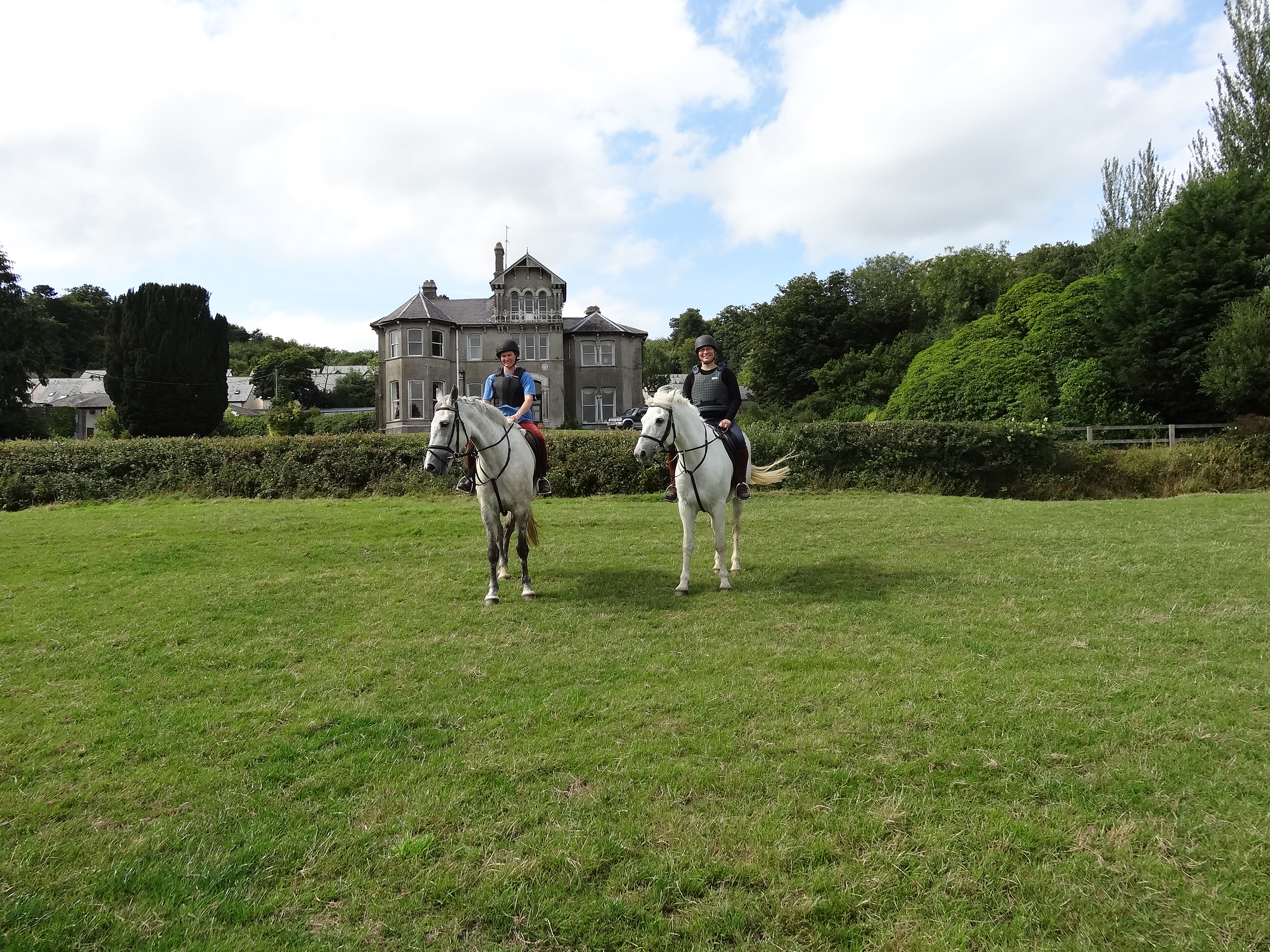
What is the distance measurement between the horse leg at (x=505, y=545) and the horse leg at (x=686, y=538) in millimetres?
2189

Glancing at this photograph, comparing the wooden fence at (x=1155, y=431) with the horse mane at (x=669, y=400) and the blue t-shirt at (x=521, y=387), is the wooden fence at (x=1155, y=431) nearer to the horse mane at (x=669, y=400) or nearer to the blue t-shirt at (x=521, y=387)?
the horse mane at (x=669, y=400)

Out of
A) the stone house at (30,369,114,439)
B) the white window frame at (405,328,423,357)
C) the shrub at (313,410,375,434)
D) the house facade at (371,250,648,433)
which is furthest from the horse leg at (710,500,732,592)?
the stone house at (30,369,114,439)

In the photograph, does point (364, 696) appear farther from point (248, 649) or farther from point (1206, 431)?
point (1206, 431)

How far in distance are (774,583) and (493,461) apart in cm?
388

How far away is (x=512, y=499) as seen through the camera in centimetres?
899

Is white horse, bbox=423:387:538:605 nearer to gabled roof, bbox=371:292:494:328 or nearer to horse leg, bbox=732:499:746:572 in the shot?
horse leg, bbox=732:499:746:572

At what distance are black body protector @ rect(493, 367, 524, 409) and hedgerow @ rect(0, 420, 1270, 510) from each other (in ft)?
29.3

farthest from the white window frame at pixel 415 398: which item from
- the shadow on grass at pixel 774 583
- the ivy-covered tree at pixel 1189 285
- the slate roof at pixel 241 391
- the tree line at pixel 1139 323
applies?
the slate roof at pixel 241 391

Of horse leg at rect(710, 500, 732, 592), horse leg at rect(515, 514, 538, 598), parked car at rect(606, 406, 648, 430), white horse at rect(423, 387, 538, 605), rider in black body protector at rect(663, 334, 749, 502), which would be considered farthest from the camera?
parked car at rect(606, 406, 648, 430)

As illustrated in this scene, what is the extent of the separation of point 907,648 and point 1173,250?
91.2ft

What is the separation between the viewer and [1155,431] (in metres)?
25.2

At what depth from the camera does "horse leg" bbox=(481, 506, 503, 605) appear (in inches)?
331

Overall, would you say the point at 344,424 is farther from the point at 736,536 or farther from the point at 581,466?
the point at 736,536

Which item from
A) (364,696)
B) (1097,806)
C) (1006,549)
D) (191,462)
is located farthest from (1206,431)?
(191,462)
